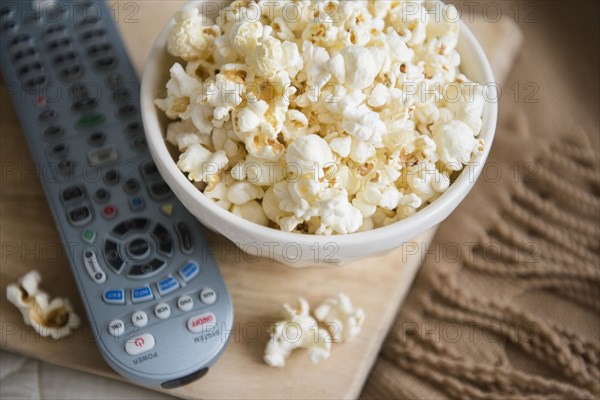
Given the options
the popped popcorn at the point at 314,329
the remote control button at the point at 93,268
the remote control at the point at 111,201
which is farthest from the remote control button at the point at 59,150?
the popped popcorn at the point at 314,329

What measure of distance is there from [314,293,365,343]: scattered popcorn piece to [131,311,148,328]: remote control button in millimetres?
150

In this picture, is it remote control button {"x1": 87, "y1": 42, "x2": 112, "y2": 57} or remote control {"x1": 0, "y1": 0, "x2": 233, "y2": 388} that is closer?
remote control {"x1": 0, "y1": 0, "x2": 233, "y2": 388}

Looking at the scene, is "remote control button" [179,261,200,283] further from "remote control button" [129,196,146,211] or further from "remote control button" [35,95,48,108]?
"remote control button" [35,95,48,108]

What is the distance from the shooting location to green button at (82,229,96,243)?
60cm

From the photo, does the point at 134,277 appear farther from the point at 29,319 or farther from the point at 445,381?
the point at 445,381

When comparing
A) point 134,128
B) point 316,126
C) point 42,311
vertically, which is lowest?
point 42,311

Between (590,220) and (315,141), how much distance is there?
41 centimetres

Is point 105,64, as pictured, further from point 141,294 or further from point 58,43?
point 141,294

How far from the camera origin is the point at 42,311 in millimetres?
594

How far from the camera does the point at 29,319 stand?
1.95 feet

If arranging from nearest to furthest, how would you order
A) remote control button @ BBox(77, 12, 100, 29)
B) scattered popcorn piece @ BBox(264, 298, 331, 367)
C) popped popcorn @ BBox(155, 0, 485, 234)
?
popped popcorn @ BBox(155, 0, 485, 234) → scattered popcorn piece @ BBox(264, 298, 331, 367) → remote control button @ BBox(77, 12, 100, 29)

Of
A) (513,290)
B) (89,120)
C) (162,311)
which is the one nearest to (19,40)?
(89,120)

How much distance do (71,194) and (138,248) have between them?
0.08 m

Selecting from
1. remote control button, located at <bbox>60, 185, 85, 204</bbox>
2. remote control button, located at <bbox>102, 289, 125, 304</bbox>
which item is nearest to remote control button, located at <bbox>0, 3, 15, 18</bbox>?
remote control button, located at <bbox>60, 185, 85, 204</bbox>
